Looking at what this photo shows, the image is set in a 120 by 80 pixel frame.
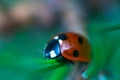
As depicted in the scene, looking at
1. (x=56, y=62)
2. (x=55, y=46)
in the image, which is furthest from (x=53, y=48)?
(x=56, y=62)

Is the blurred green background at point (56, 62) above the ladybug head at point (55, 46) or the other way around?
the other way around

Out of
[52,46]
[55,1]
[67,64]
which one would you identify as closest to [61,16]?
[55,1]

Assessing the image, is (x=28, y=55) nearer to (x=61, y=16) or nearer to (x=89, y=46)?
(x=89, y=46)

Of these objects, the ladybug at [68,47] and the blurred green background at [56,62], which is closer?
the blurred green background at [56,62]

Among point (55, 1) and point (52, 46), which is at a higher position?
point (55, 1)

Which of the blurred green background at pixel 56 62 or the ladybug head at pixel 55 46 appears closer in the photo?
the blurred green background at pixel 56 62

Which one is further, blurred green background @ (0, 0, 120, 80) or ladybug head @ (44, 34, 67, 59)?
ladybug head @ (44, 34, 67, 59)

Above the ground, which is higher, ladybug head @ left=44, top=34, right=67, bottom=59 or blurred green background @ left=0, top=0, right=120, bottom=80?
ladybug head @ left=44, top=34, right=67, bottom=59

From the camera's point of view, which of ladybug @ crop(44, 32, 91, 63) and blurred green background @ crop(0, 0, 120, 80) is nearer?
blurred green background @ crop(0, 0, 120, 80)
